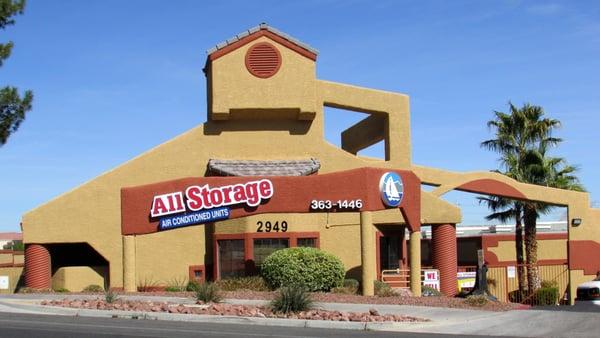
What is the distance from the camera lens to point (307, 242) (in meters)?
33.3

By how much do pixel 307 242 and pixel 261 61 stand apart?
771cm

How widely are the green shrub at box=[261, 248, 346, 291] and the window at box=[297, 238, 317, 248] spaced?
2968 millimetres

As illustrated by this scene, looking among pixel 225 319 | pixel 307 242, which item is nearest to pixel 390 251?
pixel 307 242

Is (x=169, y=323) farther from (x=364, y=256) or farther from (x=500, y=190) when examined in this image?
(x=500, y=190)

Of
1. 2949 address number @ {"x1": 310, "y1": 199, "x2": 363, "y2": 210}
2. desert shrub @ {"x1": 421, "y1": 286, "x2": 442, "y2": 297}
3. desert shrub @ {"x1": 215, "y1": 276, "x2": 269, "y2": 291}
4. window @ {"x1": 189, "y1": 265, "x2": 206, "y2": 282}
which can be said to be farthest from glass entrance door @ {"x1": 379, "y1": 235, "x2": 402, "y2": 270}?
window @ {"x1": 189, "y1": 265, "x2": 206, "y2": 282}

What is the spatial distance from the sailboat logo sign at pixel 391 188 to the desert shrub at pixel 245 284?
5448 millimetres

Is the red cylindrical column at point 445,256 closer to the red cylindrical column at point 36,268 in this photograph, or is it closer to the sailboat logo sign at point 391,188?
the sailboat logo sign at point 391,188

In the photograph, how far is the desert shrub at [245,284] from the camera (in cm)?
3002

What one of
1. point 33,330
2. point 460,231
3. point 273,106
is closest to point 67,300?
point 33,330

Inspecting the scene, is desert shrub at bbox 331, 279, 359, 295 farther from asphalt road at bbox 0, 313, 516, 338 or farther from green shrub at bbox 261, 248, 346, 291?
asphalt road at bbox 0, 313, 516, 338

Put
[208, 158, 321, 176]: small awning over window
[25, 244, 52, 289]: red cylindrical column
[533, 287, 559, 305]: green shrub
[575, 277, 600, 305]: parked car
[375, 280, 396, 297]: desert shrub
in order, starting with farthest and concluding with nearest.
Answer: [533, 287, 559, 305]: green shrub, [208, 158, 321, 176]: small awning over window, [25, 244, 52, 289]: red cylindrical column, [375, 280, 396, 297]: desert shrub, [575, 277, 600, 305]: parked car

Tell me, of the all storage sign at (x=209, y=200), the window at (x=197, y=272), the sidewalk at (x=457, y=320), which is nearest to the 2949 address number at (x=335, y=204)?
the all storage sign at (x=209, y=200)

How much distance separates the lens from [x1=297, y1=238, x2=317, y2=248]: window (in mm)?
33188

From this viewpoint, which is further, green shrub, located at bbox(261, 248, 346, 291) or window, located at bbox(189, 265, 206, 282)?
window, located at bbox(189, 265, 206, 282)
